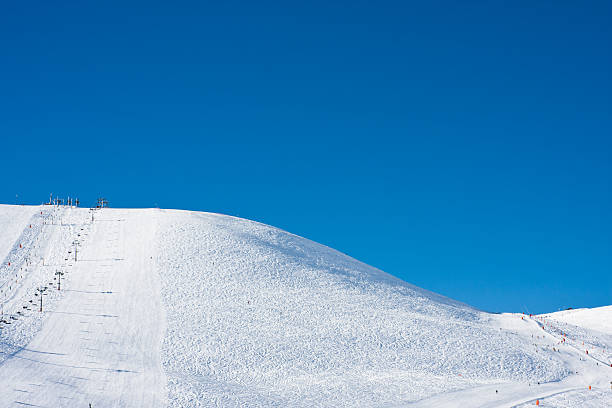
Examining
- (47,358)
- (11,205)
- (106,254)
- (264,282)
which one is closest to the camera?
(47,358)

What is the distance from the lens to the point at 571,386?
3653cm

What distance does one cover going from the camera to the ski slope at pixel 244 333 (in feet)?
107

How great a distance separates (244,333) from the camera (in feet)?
138

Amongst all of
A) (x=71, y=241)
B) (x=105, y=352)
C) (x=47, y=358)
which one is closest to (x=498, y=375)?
(x=105, y=352)

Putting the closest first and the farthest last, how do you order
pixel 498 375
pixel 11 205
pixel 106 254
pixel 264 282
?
1. pixel 498 375
2. pixel 264 282
3. pixel 106 254
4. pixel 11 205

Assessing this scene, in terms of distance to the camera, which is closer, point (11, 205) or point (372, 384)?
point (372, 384)

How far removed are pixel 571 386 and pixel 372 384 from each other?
512 inches

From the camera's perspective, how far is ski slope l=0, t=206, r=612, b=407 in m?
32.7

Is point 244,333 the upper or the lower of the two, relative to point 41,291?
lower

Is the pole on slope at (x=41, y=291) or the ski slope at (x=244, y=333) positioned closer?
the ski slope at (x=244, y=333)

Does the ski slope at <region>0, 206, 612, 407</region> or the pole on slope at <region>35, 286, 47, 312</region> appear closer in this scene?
the ski slope at <region>0, 206, 612, 407</region>

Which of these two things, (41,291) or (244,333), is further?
(41,291)

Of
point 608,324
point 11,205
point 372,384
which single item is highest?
point 11,205

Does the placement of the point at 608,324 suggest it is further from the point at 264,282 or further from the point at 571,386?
the point at 264,282
